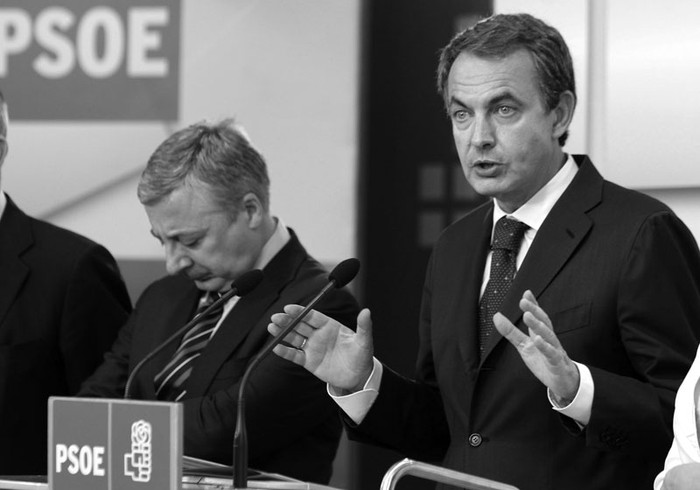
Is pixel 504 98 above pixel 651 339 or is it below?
above

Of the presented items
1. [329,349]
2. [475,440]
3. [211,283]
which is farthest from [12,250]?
[475,440]

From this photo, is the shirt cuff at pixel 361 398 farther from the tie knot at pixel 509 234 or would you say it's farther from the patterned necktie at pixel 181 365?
the patterned necktie at pixel 181 365

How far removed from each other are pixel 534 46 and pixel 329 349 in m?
0.78

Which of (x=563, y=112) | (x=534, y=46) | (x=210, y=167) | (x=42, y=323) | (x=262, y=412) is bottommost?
(x=262, y=412)

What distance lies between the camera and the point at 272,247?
10.8ft

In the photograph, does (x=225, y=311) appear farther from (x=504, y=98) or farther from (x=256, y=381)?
(x=504, y=98)

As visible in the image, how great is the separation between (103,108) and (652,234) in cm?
272

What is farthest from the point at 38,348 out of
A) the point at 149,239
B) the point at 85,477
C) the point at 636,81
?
the point at 636,81

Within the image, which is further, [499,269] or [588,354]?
[499,269]

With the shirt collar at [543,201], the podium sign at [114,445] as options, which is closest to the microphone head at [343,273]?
the shirt collar at [543,201]

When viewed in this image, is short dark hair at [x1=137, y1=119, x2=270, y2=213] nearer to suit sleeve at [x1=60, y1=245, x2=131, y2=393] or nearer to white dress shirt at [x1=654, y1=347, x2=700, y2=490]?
suit sleeve at [x1=60, y1=245, x2=131, y2=393]

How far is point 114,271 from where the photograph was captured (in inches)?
145

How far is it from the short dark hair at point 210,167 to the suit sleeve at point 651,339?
113 centimetres

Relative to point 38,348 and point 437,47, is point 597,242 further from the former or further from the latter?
point 437,47
